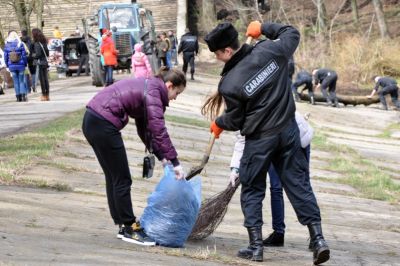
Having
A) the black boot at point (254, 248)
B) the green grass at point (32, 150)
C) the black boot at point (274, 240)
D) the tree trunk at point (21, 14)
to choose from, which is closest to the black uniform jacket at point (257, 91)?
the black boot at point (254, 248)

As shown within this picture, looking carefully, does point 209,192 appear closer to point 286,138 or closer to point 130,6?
point 286,138

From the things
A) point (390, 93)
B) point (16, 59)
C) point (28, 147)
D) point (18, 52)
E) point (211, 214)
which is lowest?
point (390, 93)

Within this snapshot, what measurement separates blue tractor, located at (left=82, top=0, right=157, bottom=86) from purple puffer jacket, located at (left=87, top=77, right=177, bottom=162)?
65.2 ft

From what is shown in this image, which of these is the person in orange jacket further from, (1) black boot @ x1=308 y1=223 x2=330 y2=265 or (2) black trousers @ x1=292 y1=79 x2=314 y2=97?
(1) black boot @ x1=308 y1=223 x2=330 y2=265

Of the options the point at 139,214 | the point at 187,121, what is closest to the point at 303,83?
the point at 187,121

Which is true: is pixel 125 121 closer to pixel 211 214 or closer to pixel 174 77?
pixel 174 77

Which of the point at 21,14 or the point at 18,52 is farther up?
the point at 18,52

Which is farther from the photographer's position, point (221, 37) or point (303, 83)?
point (303, 83)

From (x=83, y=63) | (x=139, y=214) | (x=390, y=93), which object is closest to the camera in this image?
(x=139, y=214)

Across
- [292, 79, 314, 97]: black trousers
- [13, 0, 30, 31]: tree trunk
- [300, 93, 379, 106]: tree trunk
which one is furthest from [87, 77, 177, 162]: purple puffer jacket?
[13, 0, 30, 31]: tree trunk

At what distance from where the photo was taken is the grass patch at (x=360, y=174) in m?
13.4

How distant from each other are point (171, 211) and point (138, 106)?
94 cm

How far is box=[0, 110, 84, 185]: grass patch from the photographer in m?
10.6

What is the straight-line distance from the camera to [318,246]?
6891 mm
